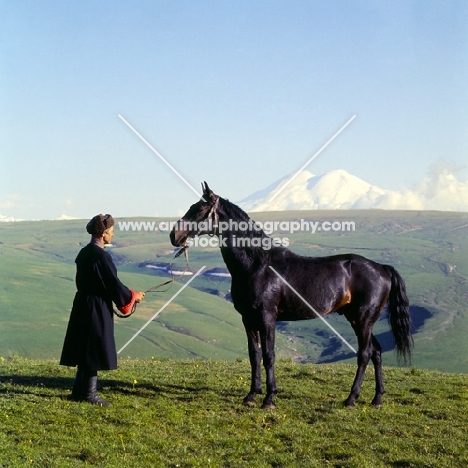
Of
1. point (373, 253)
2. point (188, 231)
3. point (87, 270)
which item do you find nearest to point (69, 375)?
point (87, 270)

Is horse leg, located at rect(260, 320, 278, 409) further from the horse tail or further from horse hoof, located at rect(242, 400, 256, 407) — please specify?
the horse tail

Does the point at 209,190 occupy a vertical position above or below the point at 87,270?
above

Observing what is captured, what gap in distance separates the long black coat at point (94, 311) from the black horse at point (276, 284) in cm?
123

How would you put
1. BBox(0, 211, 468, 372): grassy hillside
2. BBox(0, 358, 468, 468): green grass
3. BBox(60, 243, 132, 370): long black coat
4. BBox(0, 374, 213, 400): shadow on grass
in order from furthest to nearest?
BBox(0, 211, 468, 372): grassy hillside → BBox(0, 374, 213, 400): shadow on grass → BBox(60, 243, 132, 370): long black coat → BBox(0, 358, 468, 468): green grass

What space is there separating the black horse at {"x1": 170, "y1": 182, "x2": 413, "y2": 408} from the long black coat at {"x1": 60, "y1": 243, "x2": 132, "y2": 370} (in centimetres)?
123

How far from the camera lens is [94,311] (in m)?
10.5

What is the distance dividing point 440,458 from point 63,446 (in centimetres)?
504

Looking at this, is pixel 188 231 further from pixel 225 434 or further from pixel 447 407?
pixel 447 407

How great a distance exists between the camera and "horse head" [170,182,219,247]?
10828mm

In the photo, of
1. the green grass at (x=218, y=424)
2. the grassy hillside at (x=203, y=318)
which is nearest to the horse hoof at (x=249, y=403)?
the green grass at (x=218, y=424)

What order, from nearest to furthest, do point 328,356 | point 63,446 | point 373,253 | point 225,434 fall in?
point 63,446
point 225,434
point 328,356
point 373,253

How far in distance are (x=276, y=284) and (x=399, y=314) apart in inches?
107

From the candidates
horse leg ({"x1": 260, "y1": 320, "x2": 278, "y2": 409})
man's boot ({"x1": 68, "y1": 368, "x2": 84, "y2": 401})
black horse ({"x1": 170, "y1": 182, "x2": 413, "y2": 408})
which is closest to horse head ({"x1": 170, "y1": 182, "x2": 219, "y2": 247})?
black horse ({"x1": 170, "y1": 182, "x2": 413, "y2": 408})

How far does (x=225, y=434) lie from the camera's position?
9359 millimetres
